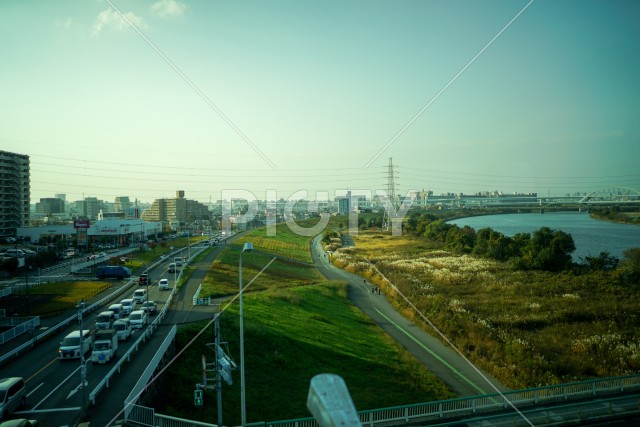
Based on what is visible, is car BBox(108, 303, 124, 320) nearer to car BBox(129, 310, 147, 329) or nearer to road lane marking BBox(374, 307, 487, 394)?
car BBox(129, 310, 147, 329)

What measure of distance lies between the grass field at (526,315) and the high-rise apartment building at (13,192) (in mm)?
44965

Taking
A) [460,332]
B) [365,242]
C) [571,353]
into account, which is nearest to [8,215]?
[365,242]

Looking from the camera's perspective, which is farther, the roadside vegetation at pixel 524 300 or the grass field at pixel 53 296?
the grass field at pixel 53 296

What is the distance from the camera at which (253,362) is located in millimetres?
14688

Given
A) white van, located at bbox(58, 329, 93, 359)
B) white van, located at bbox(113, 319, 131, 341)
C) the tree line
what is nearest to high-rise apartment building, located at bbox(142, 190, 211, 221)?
the tree line

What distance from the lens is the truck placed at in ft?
41.8

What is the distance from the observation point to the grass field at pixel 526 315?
50.3 ft

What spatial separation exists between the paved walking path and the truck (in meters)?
11.6

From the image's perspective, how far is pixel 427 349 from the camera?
59.6ft

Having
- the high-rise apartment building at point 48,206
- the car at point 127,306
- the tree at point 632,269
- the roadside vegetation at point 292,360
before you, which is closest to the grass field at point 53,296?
the car at point 127,306

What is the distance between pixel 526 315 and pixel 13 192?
5838 centimetres

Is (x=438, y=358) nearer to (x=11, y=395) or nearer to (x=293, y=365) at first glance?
(x=293, y=365)

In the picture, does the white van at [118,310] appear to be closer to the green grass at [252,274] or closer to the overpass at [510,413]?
the green grass at [252,274]

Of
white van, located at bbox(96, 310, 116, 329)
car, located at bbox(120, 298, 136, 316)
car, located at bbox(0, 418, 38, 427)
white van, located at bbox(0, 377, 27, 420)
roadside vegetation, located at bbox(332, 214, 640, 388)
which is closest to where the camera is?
car, located at bbox(0, 418, 38, 427)
